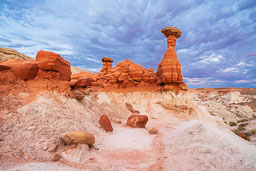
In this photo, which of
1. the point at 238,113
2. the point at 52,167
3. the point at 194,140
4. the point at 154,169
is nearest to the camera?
the point at 52,167

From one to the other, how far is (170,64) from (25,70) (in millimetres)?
14885

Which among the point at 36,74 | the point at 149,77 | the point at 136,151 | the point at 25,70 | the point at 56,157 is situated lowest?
the point at 136,151

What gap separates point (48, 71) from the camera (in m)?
8.91

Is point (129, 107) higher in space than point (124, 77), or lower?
lower

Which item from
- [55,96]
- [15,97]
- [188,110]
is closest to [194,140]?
[55,96]

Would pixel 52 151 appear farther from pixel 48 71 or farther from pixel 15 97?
pixel 48 71

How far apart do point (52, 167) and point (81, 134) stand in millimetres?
1593

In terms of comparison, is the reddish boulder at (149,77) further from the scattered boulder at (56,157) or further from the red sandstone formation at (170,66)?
the scattered boulder at (56,157)

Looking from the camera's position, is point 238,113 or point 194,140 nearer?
point 194,140

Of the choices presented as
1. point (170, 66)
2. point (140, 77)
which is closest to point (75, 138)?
point (140, 77)

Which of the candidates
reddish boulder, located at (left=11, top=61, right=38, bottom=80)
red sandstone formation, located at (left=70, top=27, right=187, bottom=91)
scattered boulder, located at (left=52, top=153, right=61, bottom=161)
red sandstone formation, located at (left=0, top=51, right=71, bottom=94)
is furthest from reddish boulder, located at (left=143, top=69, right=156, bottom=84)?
scattered boulder, located at (left=52, top=153, right=61, bottom=161)

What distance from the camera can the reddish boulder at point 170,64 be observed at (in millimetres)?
16984

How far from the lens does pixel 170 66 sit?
1708 cm

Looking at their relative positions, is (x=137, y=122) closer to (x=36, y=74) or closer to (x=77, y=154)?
(x=77, y=154)
